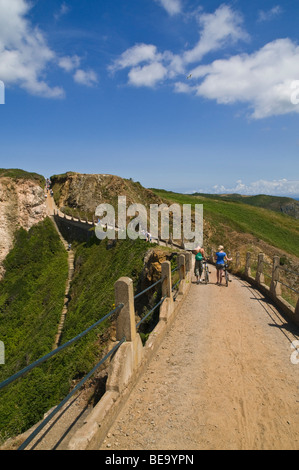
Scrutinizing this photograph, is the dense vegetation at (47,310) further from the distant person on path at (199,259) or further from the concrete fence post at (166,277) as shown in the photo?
the concrete fence post at (166,277)

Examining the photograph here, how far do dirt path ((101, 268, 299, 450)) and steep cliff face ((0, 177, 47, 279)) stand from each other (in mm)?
39321

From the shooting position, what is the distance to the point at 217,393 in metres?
5.26

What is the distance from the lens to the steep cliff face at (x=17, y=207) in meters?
41.3

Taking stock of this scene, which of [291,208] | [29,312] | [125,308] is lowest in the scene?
[29,312]

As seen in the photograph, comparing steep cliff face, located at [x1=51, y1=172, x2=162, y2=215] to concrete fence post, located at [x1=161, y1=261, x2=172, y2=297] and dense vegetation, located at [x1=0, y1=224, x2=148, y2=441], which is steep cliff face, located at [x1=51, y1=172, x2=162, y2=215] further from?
concrete fence post, located at [x1=161, y1=261, x2=172, y2=297]

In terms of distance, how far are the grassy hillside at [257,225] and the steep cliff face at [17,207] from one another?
80.4ft

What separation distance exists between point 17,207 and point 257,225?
151 feet

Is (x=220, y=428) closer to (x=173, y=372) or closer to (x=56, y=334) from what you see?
(x=173, y=372)

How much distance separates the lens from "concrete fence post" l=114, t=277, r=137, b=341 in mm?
5094

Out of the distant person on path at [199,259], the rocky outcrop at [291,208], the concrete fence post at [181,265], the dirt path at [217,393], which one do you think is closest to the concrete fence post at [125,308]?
the dirt path at [217,393]

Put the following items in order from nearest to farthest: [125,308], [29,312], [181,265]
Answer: [125,308], [181,265], [29,312]

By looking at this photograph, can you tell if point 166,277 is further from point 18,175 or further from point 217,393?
point 18,175

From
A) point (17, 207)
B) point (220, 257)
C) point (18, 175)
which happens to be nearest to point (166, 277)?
point (220, 257)
